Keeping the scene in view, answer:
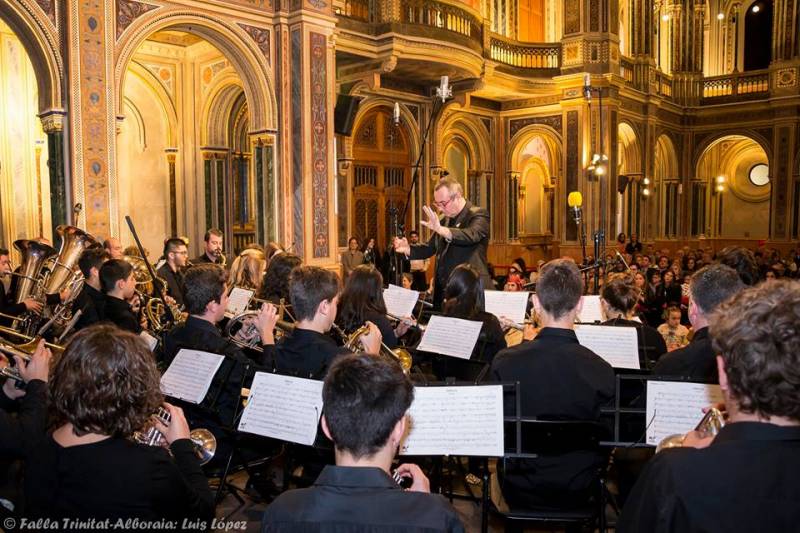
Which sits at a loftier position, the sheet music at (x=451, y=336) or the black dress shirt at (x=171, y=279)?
the black dress shirt at (x=171, y=279)

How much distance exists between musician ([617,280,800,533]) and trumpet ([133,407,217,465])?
161 cm

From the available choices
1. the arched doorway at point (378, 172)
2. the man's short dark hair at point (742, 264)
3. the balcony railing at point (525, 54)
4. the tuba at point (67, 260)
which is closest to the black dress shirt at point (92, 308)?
the tuba at point (67, 260)

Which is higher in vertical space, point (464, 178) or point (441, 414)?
point (464, 178)

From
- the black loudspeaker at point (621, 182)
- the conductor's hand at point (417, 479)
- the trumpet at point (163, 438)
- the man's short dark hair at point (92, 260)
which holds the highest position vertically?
the black loudspeaker at point (621, 182)

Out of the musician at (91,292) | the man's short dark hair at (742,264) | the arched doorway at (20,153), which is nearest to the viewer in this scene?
the man's short dark hair at (742,264)

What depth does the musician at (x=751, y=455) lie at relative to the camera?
1.50 metres

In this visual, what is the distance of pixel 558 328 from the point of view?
10.6 ft

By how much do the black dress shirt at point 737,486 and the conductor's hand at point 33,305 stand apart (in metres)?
6.41

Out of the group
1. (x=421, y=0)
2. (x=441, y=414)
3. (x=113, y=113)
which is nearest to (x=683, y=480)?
(x=441, y=414)

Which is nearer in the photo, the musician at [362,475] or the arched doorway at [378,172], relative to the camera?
the musician at [362,475]

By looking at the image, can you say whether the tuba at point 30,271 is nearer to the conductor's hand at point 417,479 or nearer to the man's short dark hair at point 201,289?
the man's short dark hair at point 201,289

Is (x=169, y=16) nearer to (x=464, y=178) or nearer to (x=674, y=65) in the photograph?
(x=464, y=178)

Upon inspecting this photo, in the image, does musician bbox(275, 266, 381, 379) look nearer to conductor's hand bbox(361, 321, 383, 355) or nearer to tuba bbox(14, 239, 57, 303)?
conductor's hand bbox(361, 321, 383, 355)

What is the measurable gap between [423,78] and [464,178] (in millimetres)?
4158
